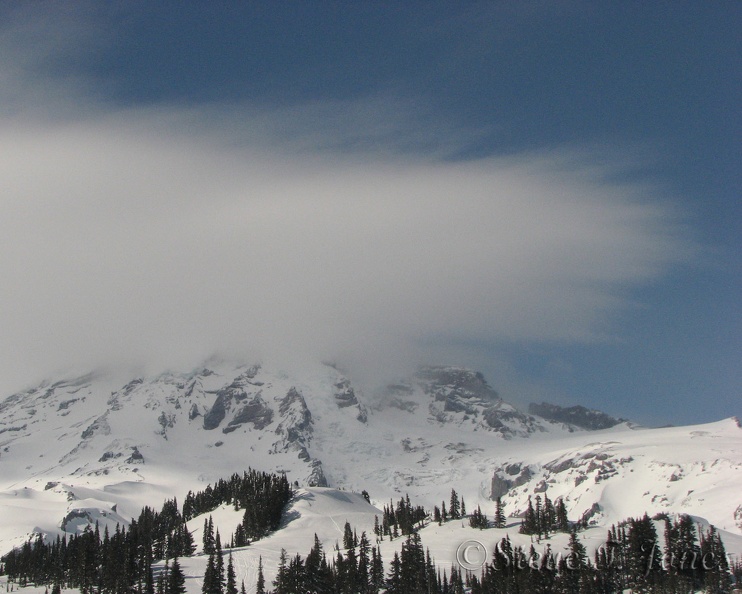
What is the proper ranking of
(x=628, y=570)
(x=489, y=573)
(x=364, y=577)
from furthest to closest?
(x=364, y=577) → (x=628, y=570) → (x=489, y=573)

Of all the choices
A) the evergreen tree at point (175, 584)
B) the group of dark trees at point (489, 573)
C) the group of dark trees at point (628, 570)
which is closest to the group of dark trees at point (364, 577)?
the group of dark trees at point (489, 573)

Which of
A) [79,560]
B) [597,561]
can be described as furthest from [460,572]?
[79,560]

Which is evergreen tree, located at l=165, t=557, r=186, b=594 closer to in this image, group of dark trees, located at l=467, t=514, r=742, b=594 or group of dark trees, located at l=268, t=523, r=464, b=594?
group of dark trees, located at l=268, t=523, r=464, b=594

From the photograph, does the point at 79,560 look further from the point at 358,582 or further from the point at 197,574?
the point at 358,582

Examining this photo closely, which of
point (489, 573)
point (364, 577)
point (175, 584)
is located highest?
point (175, 584)

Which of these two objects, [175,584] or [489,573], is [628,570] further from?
[175,584]

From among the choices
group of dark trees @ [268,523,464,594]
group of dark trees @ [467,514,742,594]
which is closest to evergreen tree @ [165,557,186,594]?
group of dark trees @ [268,523,464,594]

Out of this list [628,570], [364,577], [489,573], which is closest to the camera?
[489,573]

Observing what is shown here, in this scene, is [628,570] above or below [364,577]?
below

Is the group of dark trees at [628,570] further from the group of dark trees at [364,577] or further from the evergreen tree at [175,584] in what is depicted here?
the evergreen tree at [175,584]

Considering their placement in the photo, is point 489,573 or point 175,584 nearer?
point 175,584

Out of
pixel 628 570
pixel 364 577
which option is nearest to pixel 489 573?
pixel 364 577

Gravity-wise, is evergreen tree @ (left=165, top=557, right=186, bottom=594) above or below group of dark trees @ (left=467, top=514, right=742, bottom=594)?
above

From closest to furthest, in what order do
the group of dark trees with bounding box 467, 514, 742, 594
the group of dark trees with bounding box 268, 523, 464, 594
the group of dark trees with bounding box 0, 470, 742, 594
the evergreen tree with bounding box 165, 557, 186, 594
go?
the evergreen tree with bounding box 165, 557, 186, 594 → the group of dark trees with bounding box 467, 514, 742, 594 → the group of dark trees with bounding box 0, 470, 742, 594 → the group of dark trees with bounding box 268, 523, 464, 594
